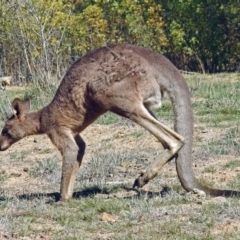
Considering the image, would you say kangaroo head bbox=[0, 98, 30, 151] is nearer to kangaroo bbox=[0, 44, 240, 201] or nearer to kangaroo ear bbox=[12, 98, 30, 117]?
kangaroo ear bbox=[12, 98, 30, 117]

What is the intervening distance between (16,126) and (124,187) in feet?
4.57

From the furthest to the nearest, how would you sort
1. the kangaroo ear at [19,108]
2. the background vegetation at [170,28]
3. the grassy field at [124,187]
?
the background vegetation at [170,28], the kangaroo ear at [19,108], the grassy field at [124,187]

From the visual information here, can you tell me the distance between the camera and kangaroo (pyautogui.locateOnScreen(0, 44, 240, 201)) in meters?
7.23

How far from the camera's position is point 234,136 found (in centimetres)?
966

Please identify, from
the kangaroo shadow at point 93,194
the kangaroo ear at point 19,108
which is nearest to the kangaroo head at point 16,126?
the kangaroo ear at point 19,108

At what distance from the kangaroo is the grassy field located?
0.28 metres

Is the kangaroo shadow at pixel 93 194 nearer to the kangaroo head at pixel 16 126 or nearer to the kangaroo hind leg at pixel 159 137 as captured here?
the kangaroo hind leg at pixel 159 137

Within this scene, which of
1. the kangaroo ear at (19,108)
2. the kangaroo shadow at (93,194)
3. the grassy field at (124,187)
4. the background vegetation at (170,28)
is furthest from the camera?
the background vegetation at (170,28)

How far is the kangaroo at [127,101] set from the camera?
23.7 feet

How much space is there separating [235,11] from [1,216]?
1560cm

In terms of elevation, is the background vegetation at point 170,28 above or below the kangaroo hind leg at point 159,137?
below

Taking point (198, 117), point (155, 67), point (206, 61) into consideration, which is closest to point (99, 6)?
point (206, 61)

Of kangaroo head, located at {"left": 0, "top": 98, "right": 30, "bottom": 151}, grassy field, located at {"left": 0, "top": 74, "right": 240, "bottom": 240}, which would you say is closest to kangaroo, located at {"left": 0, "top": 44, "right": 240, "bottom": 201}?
grassy field, located at {"left": 0, "top": 74, "right": 240, "bottom": 240}

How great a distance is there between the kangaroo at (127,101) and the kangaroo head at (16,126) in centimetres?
51
